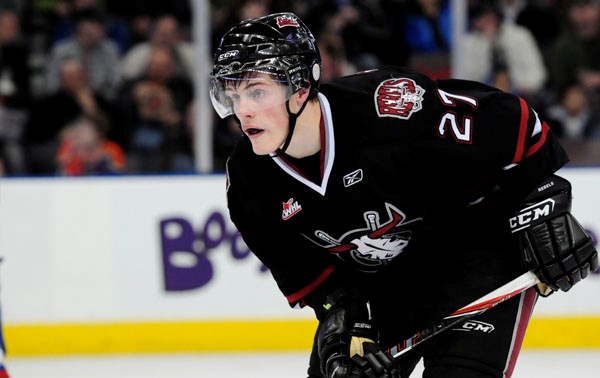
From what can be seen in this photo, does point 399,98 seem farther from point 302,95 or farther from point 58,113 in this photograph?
point 58,113

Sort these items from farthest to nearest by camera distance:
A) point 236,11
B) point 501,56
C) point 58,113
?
point 501,56 → point 236,11 → point 58,113

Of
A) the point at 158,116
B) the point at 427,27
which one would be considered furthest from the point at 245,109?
the point at 427,27

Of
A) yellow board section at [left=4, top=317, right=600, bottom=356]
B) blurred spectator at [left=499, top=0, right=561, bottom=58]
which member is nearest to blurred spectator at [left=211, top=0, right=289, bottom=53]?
blurred spectator at [left=499, top=0, right=561, bottom=58]

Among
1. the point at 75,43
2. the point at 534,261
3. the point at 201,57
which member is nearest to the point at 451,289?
the point at 534,261

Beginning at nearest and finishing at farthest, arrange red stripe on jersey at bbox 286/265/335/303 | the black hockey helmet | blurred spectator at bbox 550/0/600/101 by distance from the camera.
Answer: the black hockey helmet → red stripe on jersey at bbox 286/265/335/303 → blurred spectator at bbox 550/0/600/101

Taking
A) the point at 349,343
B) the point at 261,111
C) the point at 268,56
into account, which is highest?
the point at 268,56

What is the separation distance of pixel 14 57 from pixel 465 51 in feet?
8.25

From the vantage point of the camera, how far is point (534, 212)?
7.82 ft

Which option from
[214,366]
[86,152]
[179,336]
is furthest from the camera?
[86,152]

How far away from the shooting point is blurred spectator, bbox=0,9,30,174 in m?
5.55

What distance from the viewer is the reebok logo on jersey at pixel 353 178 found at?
235cm

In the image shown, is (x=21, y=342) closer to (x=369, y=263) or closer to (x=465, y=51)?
(x=369, y=263)

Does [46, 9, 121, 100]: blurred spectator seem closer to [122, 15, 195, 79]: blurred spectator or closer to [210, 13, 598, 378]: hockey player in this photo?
[122, 15, 195, 79]: blurred spectator

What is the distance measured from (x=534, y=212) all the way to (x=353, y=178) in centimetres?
43
